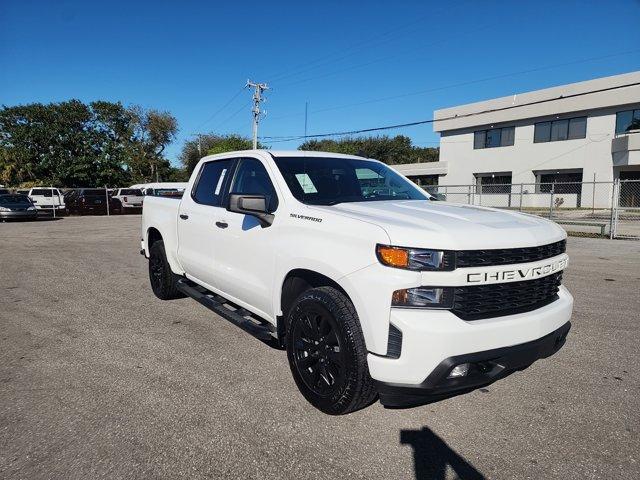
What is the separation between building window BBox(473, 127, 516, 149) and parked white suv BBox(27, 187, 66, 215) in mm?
31146

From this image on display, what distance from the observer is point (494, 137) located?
37469mm

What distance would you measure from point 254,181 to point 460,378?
2.47m

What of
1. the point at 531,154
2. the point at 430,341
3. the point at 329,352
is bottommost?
the point at 329,352

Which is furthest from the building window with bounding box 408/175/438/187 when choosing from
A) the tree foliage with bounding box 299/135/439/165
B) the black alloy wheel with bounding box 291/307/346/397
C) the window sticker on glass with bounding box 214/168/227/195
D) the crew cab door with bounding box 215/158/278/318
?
the black alloy wheel with bounding box 291/307/346/397

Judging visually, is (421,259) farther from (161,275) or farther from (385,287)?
(161,275)

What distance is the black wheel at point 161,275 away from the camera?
18.9ft

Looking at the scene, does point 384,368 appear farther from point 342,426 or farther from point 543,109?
point 543,109

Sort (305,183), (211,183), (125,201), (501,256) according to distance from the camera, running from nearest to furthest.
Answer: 1. (501,256)
2. (305,183)
3. (211,183)
4. (125,201)

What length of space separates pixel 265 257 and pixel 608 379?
9.52ft

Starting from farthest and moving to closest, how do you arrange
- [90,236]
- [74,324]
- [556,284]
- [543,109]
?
[543,109], [90,236], [74,324], [556,284]

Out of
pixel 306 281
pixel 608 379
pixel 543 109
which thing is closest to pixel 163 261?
pixel 306 281

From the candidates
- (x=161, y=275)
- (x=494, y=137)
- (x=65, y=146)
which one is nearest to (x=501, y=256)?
(x=161, y=275)

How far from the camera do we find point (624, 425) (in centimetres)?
300

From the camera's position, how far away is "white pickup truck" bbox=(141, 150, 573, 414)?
2.59m
